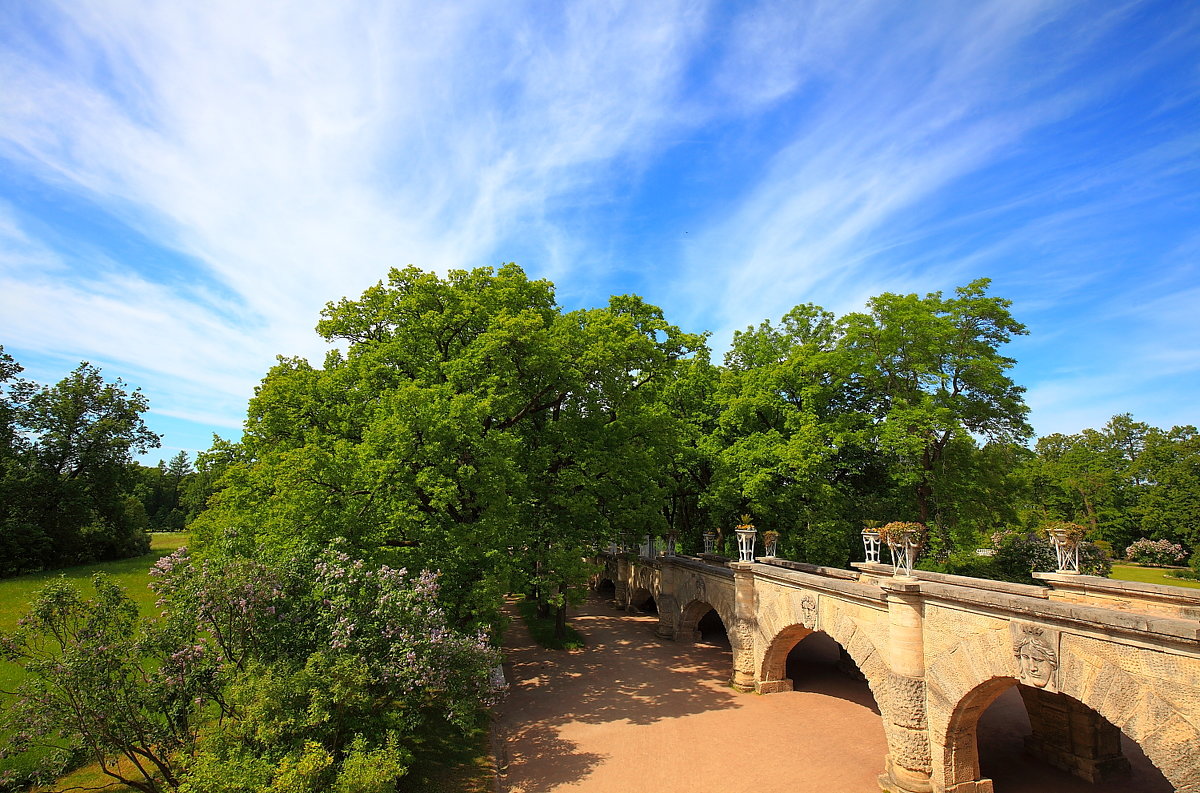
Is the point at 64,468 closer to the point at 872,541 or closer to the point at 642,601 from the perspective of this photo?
the point at 642,601

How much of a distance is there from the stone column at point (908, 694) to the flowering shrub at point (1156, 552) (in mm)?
49216

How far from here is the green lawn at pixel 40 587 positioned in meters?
17.5

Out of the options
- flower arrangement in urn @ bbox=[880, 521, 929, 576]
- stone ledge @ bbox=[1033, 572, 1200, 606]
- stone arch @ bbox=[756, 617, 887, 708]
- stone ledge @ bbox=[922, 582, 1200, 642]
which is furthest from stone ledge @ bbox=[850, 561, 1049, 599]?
stone arch @ bbox=[756, 617, 887, 708]

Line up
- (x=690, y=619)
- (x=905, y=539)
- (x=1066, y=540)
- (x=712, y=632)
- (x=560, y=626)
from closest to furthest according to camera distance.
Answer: (x=1066, y=540) → (x=905, y=539) → (x=560, y=626) → (x=690, y=619) → (x=712, y=632)

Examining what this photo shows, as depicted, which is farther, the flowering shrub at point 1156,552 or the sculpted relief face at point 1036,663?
the flowering shrub at point 1156,552

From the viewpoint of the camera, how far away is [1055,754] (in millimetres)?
14383

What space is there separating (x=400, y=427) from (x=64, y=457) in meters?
34.9

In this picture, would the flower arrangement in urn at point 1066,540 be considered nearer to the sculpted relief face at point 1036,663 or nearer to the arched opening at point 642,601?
the sculpted relief face at point 1036,663

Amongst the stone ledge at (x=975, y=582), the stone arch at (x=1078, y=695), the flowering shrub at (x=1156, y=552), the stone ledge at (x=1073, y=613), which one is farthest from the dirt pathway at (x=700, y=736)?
the flowering shrub at (x=1156, y=552)

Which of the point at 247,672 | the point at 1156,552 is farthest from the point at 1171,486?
the point at 247,672

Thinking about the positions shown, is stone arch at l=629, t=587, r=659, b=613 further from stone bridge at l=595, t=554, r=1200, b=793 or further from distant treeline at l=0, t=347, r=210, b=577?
distant treeline at l=0, t=347, r=210, b=577

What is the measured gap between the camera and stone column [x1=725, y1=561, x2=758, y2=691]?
19.8 metres

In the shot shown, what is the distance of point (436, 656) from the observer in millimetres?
→ 12336

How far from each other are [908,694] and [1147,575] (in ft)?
136
